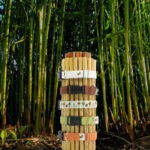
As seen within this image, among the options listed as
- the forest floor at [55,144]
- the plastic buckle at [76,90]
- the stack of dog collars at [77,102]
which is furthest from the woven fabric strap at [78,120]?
the forest floor at [55,144]

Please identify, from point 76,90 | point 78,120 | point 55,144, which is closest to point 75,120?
point 78,120

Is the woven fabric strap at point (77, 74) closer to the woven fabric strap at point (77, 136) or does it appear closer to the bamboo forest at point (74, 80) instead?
the bamboo forest at point (74, 80)

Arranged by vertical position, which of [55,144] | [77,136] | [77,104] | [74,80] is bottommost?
[55,144]

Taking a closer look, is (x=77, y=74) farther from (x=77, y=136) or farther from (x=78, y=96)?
(x=77, y=136)

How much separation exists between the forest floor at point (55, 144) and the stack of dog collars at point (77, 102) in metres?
0.41

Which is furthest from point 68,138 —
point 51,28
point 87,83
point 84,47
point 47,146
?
point 51,28

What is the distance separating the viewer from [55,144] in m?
1.64

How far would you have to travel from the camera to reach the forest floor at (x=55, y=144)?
159 cm

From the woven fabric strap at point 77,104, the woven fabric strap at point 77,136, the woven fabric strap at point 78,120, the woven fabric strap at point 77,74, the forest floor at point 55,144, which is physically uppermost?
the woven fabric strap at point 77,74

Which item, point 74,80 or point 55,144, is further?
point 55,144

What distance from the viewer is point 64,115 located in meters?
1.24

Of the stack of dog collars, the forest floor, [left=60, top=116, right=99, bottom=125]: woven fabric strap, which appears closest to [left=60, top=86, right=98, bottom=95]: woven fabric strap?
the stack of dog collars

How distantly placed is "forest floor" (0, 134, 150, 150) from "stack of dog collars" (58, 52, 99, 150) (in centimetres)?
41

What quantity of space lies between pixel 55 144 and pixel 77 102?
532mm
